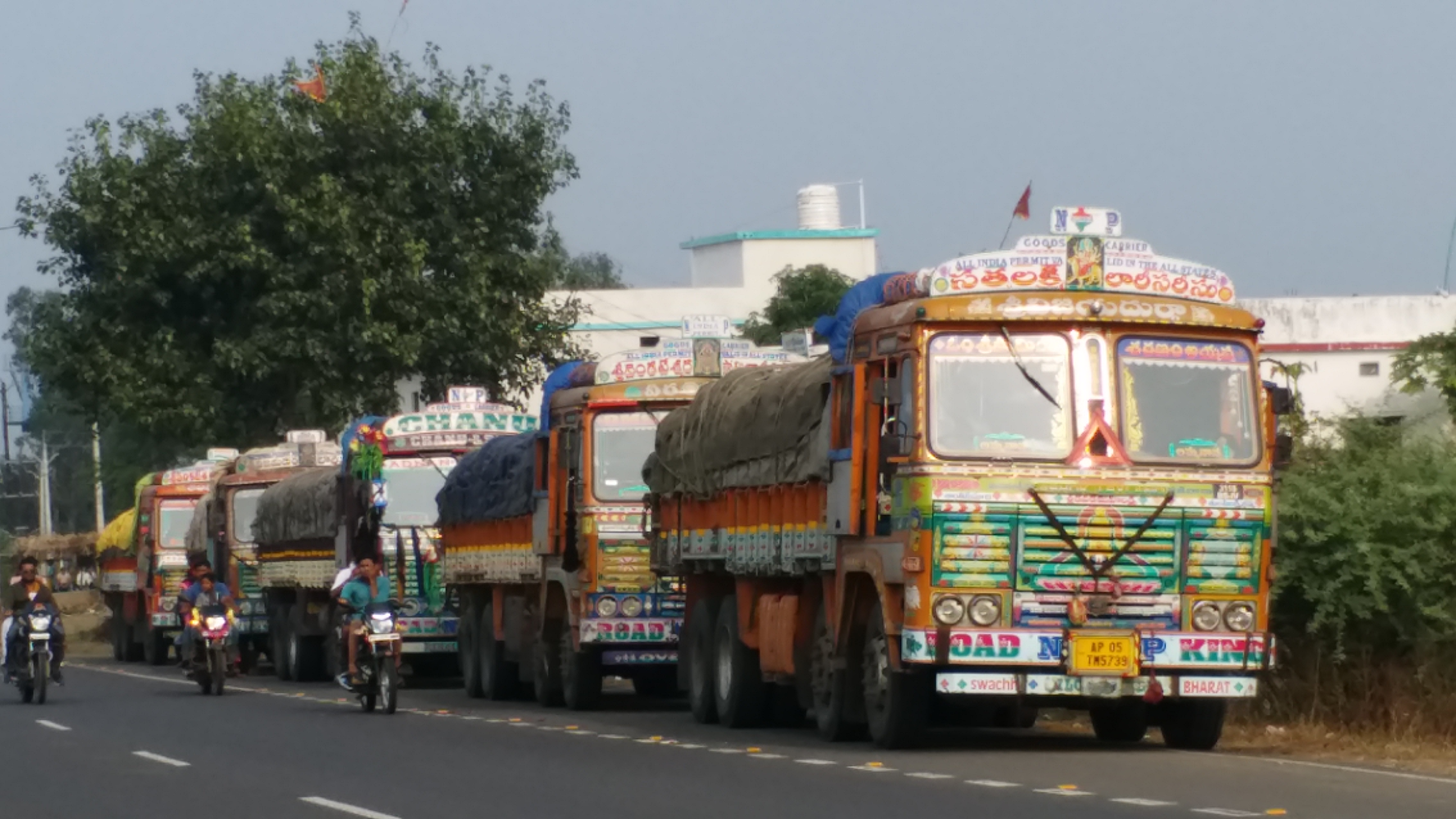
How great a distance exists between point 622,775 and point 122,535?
→ 36125 mm

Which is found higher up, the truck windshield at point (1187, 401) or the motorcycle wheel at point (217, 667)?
the truck windshield at point (1187, 401)

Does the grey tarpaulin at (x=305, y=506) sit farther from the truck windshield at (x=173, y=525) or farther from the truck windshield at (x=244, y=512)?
the truck windshield at (x=173, y=525)

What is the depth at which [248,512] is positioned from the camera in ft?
132

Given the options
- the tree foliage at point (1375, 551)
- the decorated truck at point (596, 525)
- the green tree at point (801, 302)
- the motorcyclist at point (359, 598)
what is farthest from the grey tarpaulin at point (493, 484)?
the green tree at point (801, 302)

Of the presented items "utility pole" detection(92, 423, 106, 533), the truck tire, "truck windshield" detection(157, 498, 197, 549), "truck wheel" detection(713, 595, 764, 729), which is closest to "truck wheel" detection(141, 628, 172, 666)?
"truck windshield" detection(157, 498, 197, 549)

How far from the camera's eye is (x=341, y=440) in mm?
32312

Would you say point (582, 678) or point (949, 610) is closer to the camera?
point (949, 610)

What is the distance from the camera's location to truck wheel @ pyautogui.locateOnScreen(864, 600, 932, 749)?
16.9 metres

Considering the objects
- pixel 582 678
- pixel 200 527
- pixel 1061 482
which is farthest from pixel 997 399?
pixel 200 527

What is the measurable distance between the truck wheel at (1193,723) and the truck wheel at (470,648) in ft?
37.0

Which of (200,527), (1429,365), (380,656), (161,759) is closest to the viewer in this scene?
(161,759)

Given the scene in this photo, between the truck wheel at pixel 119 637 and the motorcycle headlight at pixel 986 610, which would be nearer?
the motorcycle headlight at pixel 986 610

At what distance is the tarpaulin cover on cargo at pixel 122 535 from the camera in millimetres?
48188

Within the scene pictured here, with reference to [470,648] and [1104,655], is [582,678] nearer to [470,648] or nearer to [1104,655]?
[470,648]
